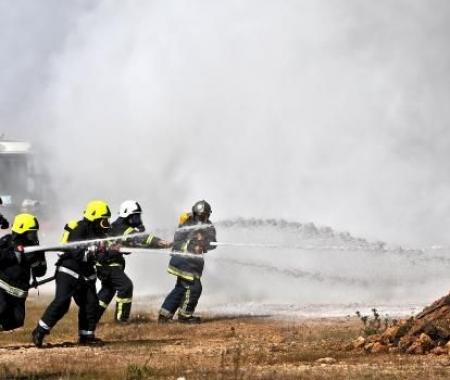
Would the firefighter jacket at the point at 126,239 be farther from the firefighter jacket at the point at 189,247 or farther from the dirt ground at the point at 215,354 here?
the dirt ground at the point at 215,354

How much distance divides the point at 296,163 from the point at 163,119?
14.4 feet

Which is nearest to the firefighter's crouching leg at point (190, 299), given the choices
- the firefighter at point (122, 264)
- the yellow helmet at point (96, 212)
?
the firefighter at point (122, 264)

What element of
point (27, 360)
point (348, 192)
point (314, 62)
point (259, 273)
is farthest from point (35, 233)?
point (314, 62)

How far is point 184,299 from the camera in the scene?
1398 centimetres

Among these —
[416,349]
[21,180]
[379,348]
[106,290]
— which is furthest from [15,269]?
[21,180]

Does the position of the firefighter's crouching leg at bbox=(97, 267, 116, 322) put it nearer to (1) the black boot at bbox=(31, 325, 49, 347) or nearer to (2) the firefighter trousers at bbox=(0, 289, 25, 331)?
(1) the black boot at bbox=(31, 325, 49, 347)

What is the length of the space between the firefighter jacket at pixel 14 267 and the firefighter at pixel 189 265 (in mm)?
3230


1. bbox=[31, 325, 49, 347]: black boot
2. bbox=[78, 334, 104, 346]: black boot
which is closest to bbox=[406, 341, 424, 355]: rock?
bbox=[78, 334, 104, 346]: black boot

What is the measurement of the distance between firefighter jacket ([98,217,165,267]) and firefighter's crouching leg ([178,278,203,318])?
0.77 metres

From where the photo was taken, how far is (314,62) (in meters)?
21.8

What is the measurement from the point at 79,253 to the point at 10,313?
997mm

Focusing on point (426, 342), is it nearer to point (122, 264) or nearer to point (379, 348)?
point (379, 348)

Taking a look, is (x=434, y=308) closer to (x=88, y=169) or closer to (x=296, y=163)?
(x=296, y=163)

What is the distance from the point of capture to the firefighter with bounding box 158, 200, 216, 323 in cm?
1392
